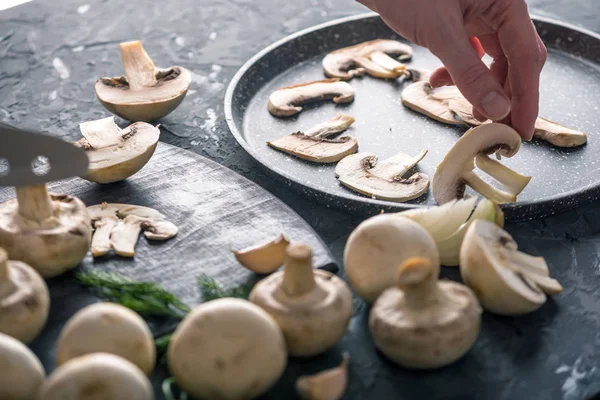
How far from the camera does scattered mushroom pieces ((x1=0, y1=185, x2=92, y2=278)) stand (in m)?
1.43

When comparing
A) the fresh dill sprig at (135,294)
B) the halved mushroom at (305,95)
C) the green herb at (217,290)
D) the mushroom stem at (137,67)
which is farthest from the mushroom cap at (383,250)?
the mushroom stem at (137,67)

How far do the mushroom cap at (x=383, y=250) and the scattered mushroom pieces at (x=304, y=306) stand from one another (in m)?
0.09

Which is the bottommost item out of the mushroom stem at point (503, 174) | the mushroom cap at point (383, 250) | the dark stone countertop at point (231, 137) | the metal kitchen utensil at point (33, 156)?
the dark stone countertop at point (231, 137)

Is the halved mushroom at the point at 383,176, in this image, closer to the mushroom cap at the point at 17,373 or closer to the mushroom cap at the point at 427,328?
the mushroom cap at the point at 427,328

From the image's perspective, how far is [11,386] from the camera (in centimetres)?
109

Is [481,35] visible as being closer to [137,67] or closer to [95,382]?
[137,67]

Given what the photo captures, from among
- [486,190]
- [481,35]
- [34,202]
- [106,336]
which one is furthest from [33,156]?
[481,35]

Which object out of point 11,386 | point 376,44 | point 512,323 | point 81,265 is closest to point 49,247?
point 81,265

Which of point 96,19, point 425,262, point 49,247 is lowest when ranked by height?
point 96,19

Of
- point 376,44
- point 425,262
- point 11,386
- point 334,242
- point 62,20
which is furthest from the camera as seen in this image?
point 62,20

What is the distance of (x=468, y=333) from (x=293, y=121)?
1174 mm

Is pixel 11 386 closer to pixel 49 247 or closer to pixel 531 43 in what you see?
pixel 49 247

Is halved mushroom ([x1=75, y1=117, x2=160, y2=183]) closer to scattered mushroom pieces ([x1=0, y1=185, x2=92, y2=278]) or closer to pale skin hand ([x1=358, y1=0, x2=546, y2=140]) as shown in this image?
scattered mushroom pieces ([x1=0, y1=185, x2=92, y2=278])

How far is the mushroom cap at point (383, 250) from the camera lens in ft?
4.46
